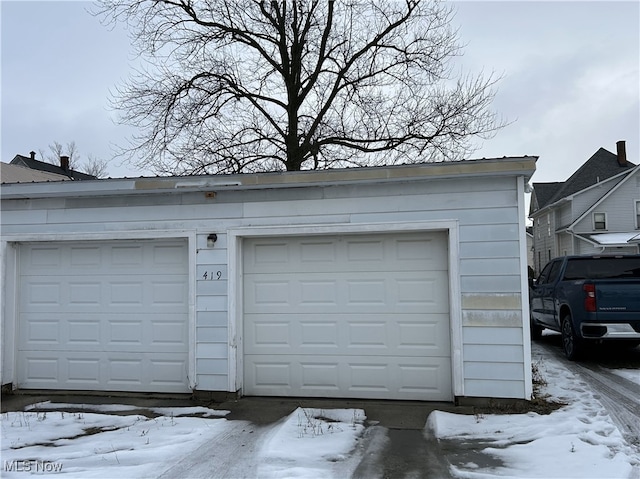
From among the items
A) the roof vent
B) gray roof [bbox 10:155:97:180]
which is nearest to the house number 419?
gray roof [bbox 10:155:97:180]

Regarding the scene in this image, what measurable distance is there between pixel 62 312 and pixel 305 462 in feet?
15.2

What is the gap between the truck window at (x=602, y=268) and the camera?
8.63 metres

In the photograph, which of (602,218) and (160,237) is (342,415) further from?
(602,218)

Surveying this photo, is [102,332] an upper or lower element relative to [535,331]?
upper

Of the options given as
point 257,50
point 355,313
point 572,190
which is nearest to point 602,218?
point 572,190

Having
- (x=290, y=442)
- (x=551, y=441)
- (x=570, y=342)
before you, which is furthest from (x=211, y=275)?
(x=570, y=342)

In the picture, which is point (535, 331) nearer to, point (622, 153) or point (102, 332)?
point (102, 332)

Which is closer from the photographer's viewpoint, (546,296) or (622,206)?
(546,296)

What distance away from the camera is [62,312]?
708 centimetres

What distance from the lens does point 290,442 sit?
4.75m

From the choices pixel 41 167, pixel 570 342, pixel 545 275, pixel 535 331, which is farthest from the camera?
pixel 41 167

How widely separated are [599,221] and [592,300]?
64.0 feet

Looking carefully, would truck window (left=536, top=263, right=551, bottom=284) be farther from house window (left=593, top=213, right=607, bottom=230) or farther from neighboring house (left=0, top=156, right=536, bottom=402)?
house window (left=593, top=213, right=607, bottom=230)

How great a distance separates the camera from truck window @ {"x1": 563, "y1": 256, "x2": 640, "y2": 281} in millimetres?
8633
